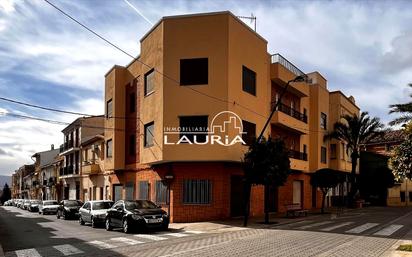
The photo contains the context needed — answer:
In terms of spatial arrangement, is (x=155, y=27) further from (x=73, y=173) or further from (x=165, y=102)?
(x=73, y=173)

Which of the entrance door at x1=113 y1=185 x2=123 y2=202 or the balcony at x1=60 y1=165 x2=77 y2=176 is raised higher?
the balcony at x1=60 y1=165 x2=77 y2=176

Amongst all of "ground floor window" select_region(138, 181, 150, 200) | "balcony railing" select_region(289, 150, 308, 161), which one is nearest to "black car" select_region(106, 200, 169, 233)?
"ground floor window" select_region(138, 181, 150, 200)

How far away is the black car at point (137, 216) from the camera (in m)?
19.7

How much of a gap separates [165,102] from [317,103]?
61.1 feet

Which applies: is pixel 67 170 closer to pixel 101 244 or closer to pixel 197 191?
pixel 197 191

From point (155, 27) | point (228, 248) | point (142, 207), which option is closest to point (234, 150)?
point (142, 207)

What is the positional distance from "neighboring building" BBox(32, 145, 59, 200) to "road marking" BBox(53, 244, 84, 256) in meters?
52.0

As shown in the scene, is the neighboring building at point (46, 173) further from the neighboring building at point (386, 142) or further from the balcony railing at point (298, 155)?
the neighboring building at point (386, 142)

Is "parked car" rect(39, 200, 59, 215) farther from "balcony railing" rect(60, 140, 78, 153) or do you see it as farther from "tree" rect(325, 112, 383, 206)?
"tree" rect(325, 112, 383, 206)

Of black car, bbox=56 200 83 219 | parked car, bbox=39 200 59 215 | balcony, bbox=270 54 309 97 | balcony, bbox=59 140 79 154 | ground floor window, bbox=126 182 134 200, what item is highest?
balcony, bbox=270 54 309 97

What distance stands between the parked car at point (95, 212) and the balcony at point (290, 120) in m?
12.7

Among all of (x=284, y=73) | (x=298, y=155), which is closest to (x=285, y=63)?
(x=284, y=73)

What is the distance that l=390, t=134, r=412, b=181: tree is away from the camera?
12.3 meters

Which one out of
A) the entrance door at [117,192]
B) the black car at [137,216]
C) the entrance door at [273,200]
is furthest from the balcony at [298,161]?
the black car at [137,216]
